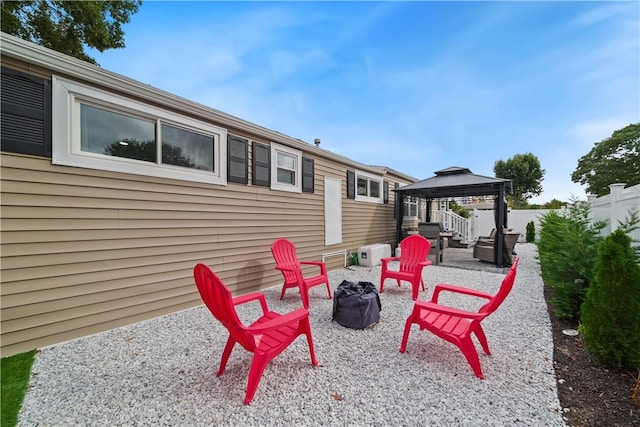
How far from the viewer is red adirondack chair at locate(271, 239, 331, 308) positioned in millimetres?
3857

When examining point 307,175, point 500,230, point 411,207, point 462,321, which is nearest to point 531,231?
point 411,207

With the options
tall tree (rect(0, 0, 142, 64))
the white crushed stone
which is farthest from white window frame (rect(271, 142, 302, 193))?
tall tree (rect(0, 0, 142, 64))

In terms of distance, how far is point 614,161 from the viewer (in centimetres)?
2006

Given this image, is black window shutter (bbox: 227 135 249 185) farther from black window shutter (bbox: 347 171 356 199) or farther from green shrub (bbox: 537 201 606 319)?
green shrub (bbox: 537 201 606 319)

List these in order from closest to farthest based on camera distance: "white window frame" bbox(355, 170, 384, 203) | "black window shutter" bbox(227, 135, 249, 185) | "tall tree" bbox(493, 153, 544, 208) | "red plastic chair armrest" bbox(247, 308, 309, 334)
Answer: "red plastic chair armrest" bbox(247, 308, 309, 334) < "black window shutter" bbox(227, 135, 249, 185) < "white window frame" bbox(355, 170, 384, 203) < "tall tree" bbox(493, 153, 544, 208)

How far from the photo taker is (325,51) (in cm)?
774

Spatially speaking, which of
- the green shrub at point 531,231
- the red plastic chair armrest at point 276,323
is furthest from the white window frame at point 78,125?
the green shrub at point 531,231

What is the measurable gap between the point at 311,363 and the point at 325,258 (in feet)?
13.2

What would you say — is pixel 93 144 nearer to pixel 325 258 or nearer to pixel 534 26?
pixel 325 258

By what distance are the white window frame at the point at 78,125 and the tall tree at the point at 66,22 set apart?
6.88 m

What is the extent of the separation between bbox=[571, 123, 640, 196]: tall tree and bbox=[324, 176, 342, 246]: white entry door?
75.5 ft

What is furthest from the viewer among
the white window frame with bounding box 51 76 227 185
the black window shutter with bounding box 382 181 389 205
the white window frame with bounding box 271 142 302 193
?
the black window shutter with bounding box 382 181 389 205

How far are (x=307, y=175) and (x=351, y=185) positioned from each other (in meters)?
1.89

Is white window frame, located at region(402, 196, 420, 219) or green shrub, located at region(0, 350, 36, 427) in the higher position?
white window frame, located at region(402, 196, 420, 219)
